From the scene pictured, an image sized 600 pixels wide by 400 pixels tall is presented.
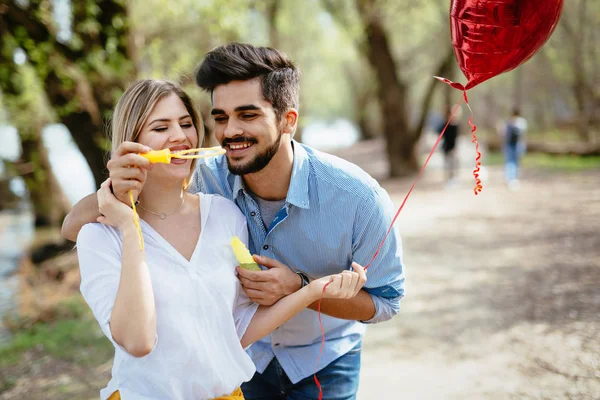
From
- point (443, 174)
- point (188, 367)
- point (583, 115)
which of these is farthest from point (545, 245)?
point (583, 115)

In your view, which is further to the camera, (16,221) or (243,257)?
(16,221)

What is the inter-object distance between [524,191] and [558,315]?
787 centimetres

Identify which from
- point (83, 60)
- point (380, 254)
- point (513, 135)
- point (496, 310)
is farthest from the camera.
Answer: point (513, 135)

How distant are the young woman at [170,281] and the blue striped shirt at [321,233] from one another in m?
0.28

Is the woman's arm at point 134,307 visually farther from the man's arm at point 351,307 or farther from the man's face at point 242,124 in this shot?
the man's arm at point 351,307

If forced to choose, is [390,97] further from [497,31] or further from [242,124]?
[242,124]

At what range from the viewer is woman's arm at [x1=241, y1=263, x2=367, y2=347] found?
238 centimetres

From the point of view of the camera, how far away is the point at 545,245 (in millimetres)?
8750

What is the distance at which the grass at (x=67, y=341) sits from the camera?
19.1 feet

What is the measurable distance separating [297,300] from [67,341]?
4.67 m

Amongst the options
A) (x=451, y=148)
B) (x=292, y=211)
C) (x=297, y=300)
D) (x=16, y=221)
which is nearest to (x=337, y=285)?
(x=297, y=300)

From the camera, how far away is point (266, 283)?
2367 millimetres

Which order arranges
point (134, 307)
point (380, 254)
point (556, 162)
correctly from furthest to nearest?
point (556, 162) < point (380, 254) < point (134, 307)

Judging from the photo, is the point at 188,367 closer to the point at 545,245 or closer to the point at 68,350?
the point at 68,350
